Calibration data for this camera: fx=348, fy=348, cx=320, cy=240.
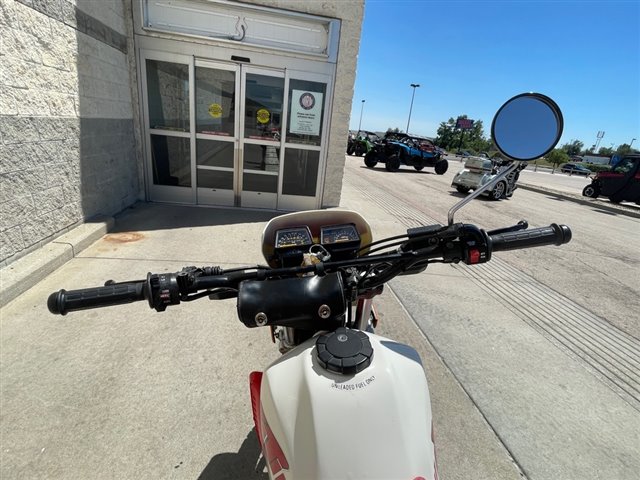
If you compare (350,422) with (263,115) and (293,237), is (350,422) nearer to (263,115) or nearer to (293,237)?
(293,237)

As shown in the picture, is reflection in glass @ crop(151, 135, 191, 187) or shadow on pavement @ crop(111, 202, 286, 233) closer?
shadow on pavement @ crop(111, 202, 286, 233)

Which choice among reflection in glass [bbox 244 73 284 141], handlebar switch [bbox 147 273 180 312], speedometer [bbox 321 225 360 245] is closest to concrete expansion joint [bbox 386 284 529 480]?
speedometer [bbox 321 225 360 245]

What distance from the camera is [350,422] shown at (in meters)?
0.96

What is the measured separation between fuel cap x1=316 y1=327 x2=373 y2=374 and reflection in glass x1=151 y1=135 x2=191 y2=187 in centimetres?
673

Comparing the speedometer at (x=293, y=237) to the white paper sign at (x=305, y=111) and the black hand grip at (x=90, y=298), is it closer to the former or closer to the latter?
the black hand grip at (x=90, y=298)

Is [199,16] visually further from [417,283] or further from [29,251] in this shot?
[417,283]

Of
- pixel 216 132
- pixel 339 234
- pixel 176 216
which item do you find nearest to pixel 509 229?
pixel 339 234

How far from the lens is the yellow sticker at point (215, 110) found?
6777 millimetres

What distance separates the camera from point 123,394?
7.99ft

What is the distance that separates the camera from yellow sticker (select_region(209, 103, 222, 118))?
22.2 ft

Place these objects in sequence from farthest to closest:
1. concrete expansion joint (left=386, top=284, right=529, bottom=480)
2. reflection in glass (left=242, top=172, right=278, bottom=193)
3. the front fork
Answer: reflection in glass (left=242, top=172, right=278, bottom=193) → concrete expansion joint (left=386, top=284, right=529, bottom=480) → the front fork

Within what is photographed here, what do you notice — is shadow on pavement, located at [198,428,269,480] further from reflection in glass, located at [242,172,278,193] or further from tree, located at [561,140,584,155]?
tree, located at [561,140,584,155]

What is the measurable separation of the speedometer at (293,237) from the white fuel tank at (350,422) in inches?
21.2

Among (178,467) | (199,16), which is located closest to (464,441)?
(178,467)
